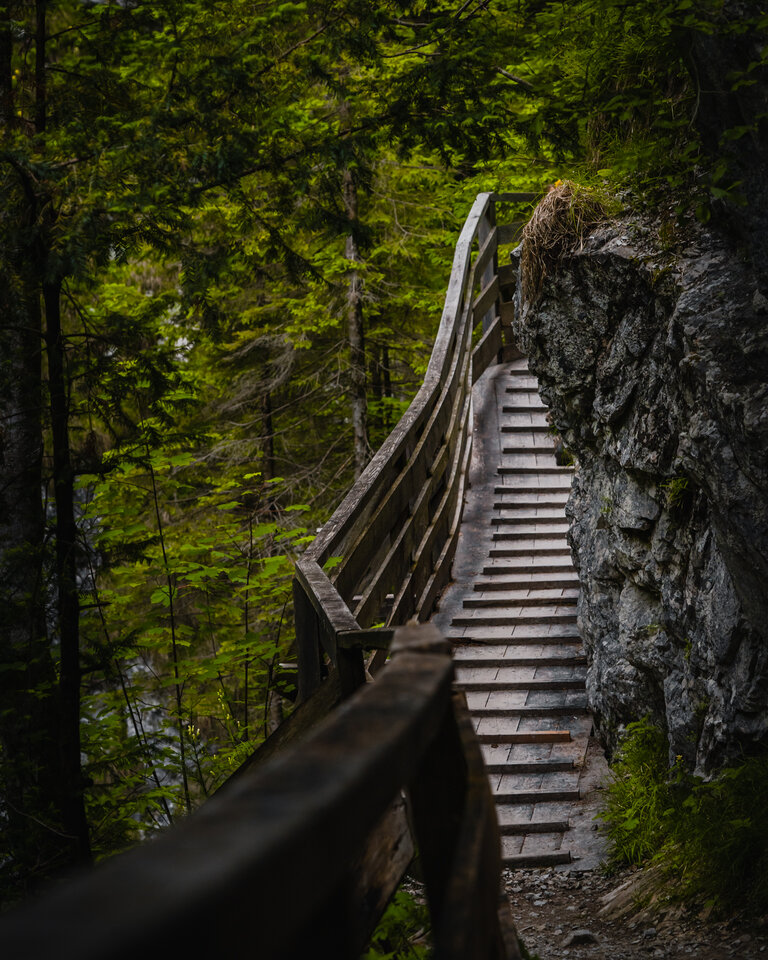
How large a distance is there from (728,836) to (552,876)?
1.42 metres

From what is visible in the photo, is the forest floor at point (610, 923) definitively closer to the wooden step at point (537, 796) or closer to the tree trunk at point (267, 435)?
the wooden step at point (537, 796)

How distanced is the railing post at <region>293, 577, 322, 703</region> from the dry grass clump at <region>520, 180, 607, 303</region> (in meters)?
2.68

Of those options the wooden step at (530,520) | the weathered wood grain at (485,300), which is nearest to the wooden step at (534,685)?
the wooden step at (530,520)

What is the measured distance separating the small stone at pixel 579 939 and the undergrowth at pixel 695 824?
0.43 metres

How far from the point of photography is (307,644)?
4.27 m

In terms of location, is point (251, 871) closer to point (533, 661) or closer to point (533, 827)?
point (533, 827)

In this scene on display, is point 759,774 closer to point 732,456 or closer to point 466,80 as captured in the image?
point 732,456

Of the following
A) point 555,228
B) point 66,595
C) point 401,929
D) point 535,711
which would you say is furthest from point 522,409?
point 401,929

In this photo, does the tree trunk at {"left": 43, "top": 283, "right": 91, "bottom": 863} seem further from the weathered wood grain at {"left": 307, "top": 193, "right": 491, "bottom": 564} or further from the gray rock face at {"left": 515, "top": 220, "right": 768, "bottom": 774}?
the gray rock face at {"left": 515, "top": 220, "right": 768, "bottom": 774}

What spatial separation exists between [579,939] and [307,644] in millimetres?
1780

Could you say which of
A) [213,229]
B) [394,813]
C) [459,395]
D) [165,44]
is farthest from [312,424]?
[394,813]

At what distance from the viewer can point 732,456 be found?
3986 mm

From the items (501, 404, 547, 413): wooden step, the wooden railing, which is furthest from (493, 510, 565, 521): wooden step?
the wooden railing

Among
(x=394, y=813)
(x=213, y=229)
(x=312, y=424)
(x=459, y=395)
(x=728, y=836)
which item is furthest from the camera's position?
Result: (x=312, y=424)
